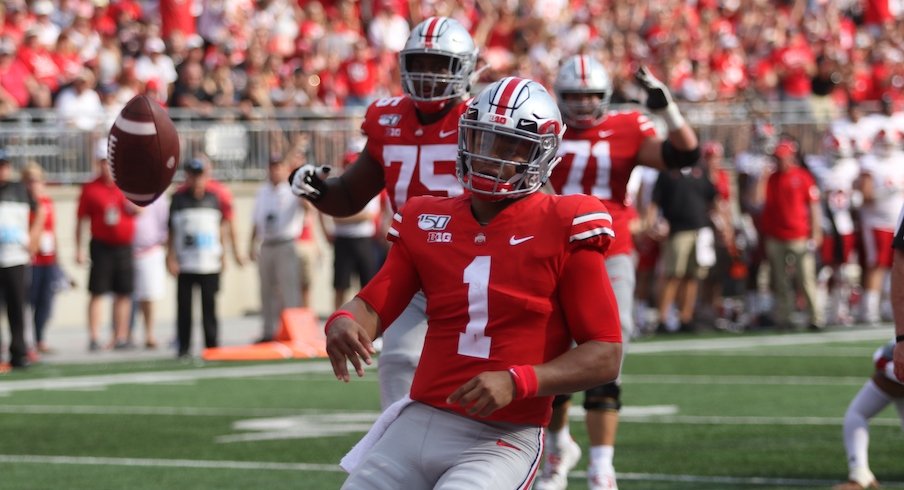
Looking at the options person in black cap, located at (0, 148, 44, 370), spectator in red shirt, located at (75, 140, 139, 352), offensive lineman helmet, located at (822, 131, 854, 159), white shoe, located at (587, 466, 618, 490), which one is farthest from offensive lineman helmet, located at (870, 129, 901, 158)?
white shoe, located at (587, 466, 618, 490)

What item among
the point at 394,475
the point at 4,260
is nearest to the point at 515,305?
the point at 394,475

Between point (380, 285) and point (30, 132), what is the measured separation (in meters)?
12.5

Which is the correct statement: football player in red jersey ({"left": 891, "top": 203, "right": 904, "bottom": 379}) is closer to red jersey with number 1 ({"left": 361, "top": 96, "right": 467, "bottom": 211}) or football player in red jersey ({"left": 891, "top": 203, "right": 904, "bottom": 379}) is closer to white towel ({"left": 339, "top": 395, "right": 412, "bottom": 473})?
red jersey with number 1 ({"left": 361, "top": 96, "right": 467, "bottom": 211})

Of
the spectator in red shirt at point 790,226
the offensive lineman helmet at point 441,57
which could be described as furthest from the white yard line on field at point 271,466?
the spectator in red shirt at point 790,226

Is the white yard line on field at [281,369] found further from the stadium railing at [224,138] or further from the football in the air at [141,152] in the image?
the football in the air at [141,152]

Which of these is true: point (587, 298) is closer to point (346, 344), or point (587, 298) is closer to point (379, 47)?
point (346, 344)

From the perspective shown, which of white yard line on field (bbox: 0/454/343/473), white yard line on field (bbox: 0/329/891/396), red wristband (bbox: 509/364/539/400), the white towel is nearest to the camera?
red wristband (bbox: 509/364/539/400)

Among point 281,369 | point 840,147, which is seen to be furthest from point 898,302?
point 840,147

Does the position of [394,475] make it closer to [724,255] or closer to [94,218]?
[94,218]

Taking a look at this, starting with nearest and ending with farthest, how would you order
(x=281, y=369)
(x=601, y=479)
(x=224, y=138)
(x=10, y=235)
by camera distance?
(x=601, y=479) → (x=281, y=369) → (x=10, y=235) → (x=224, y=138)

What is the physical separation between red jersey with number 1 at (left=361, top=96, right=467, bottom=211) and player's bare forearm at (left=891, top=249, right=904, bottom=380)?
1745 mm

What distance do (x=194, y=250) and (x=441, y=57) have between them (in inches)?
333

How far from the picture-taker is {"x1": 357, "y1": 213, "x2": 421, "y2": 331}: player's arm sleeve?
464 centimetres

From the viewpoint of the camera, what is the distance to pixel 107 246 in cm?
1527
